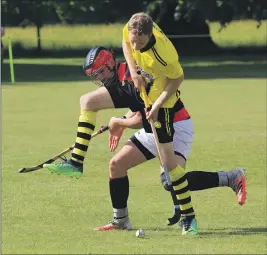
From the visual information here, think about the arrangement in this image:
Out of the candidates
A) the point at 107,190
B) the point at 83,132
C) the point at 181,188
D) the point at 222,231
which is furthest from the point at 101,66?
the point at 107,190

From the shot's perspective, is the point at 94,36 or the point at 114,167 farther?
the point at 94,36

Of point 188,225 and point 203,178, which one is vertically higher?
point 203,178

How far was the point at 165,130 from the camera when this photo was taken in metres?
8.23

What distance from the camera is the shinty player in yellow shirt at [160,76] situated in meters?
7.96

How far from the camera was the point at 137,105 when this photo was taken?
848cm

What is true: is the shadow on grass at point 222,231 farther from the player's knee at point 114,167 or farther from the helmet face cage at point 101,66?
the helmet face cage at point 101,66

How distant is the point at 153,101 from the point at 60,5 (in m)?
38.5

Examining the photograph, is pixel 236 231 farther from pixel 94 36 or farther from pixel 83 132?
pixel 94 36

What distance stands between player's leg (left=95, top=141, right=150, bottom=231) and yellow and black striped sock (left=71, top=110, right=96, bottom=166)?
0.90 ft

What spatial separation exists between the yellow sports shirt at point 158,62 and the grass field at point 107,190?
4.16ft

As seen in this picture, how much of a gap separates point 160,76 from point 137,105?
443 mm

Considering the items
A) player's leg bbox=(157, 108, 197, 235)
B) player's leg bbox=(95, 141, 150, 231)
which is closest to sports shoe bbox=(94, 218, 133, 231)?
player's leg bbox=(95, 141, 150, 231)

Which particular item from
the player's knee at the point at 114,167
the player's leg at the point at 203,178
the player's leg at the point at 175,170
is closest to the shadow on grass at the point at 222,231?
the player's leg at the point at 175,170

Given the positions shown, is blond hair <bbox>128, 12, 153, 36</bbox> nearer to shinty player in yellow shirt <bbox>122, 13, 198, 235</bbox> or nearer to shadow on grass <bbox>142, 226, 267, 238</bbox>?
shinty player in yellow shirt <bbox>122, 13, 198, 235</bbox>
